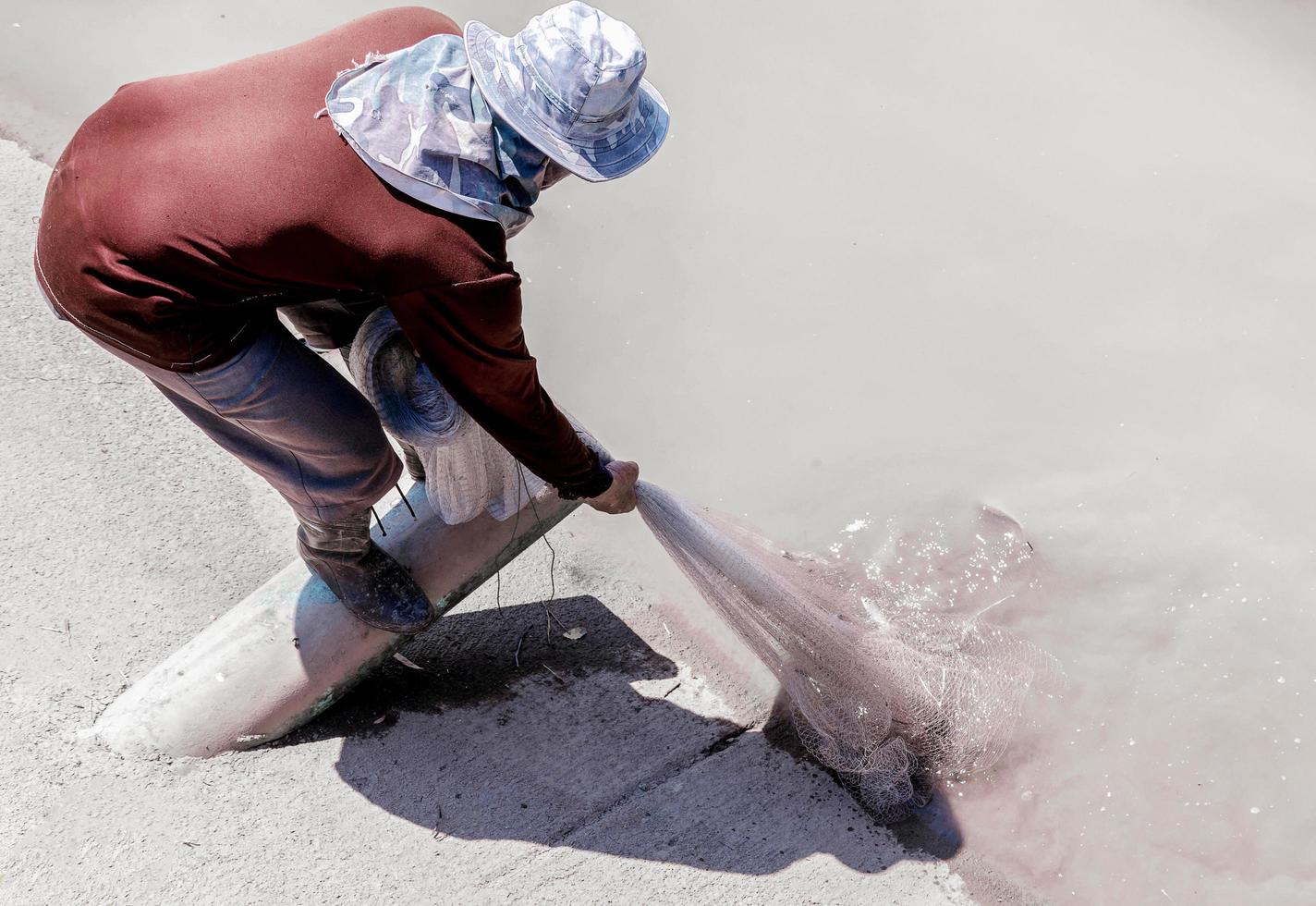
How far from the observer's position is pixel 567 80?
1.73 m

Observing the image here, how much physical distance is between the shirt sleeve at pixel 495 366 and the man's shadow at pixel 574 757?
0.86m

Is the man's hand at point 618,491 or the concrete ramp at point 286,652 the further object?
the concrete ramp at point 286,652

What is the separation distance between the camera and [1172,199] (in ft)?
11.7

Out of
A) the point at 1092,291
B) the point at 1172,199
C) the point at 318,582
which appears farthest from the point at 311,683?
the point at 1172,199

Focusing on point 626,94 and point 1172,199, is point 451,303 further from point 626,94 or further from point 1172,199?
point 1172,199

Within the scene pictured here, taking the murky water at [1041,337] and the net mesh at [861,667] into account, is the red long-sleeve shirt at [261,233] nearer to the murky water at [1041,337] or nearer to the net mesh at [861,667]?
the net mesh at [861,667]

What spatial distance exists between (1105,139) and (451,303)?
2781mm

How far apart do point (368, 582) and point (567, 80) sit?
145 centimetres

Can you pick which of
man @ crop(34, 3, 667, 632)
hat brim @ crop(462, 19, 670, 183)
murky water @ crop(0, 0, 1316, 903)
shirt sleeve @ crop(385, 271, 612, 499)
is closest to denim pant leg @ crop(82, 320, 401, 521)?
man @ crop(34, 3, 667, 632)

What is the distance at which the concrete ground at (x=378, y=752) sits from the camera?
8.11 ft

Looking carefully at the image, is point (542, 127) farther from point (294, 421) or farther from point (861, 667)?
point (861, 667)

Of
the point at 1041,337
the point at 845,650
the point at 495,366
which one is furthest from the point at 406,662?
the point at 1041,337

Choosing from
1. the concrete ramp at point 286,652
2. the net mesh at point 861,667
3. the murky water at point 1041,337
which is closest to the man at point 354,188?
the net mesh at point 861,667

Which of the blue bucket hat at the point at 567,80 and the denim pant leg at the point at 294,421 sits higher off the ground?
the blue bucket hat at the point at 567,80
